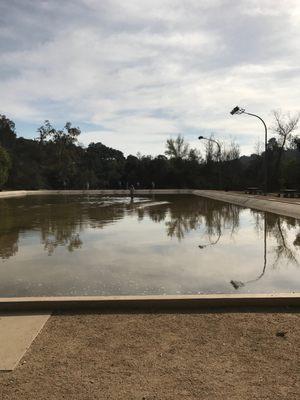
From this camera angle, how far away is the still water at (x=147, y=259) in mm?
7316

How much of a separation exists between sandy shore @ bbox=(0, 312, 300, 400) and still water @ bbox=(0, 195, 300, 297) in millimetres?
1830

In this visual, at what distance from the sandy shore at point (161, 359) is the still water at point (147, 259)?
1830mm

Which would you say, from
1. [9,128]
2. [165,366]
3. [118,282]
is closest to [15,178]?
[9,128]

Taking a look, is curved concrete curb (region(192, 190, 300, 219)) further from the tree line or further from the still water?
the tree line

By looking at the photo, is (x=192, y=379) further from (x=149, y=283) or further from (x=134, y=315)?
(x=149, y=283)

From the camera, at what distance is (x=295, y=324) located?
506 centimetres

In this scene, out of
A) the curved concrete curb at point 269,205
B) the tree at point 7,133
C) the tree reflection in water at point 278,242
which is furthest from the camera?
the tree at point 7,133

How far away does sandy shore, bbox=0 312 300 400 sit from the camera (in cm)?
359

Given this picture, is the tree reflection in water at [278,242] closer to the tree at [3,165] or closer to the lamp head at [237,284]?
the lamp head at [237,284]

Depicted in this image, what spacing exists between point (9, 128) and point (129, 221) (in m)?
51.0

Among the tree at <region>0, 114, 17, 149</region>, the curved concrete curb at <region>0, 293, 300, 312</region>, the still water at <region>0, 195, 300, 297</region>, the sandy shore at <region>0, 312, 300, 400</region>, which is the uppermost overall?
the tree at <region>0, 114, 17, 149</region>

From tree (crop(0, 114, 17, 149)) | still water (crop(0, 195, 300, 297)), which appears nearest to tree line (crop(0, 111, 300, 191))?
tree (crop(0, 114, 17, 149))

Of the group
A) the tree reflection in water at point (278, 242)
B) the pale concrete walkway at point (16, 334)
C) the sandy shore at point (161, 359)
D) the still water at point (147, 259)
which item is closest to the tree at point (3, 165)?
the still water at point (147, 259)

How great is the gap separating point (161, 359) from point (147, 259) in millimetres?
5518
